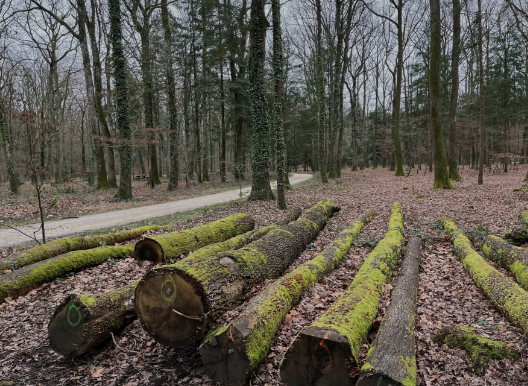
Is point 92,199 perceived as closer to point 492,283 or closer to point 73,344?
point 73,344

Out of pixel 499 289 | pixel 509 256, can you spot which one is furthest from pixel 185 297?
pixel 509 256

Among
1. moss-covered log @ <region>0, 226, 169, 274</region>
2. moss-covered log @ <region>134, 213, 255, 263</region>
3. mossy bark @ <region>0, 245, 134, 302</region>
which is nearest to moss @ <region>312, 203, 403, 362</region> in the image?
moss-covered log @ <region>134, 213, 255, 263</region>

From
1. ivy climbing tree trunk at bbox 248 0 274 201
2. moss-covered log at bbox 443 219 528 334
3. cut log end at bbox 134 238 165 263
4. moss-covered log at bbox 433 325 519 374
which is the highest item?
ivy climbing tree trunk at bbox 248 0 274 201

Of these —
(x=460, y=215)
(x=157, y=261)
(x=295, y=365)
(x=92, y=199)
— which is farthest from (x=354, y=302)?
(x=92, y=199)

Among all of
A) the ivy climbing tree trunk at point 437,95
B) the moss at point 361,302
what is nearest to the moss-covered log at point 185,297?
the moss at point 361,302

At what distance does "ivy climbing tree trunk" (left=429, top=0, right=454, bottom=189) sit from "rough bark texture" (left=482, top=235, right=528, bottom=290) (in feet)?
32.5

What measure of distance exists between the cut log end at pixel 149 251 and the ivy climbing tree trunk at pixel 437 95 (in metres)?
14.7

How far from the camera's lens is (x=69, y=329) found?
354cm

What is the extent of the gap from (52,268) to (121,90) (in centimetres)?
1319

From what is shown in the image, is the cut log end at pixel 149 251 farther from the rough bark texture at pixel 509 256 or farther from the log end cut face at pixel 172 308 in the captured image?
the rough bark texture at pixel 509 256

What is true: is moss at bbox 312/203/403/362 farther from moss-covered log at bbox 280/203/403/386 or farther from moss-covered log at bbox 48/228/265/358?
moss-covered log at bbox 48/228/265/358

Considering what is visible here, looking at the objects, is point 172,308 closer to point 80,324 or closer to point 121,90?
point 80,324

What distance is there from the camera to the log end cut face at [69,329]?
3.51 m

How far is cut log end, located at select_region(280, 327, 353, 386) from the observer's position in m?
2.65
